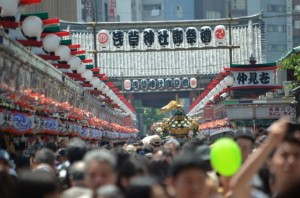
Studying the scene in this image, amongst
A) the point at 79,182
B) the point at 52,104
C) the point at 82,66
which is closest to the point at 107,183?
the point at 79,182

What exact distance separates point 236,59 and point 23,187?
3116 inches

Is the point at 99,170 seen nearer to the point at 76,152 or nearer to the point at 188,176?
the point at 188,176

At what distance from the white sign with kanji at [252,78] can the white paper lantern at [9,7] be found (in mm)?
29083

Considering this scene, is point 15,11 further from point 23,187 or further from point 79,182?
point 23,187

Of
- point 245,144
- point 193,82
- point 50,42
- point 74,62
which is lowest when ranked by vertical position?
point 193,82

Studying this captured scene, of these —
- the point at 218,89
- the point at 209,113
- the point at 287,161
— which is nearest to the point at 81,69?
the point at 218,89

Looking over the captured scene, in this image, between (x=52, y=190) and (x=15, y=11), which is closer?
(x=52, y=190)

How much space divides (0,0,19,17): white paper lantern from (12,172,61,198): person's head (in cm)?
1363

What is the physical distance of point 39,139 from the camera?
25.8 m

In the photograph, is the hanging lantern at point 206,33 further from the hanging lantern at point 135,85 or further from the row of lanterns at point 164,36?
the hanging lantern at point 135,85

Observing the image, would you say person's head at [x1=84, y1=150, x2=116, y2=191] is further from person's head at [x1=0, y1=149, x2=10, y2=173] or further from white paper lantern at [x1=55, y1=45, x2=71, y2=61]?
white paper lantern at [x1=55, y1=45, x2=71, y2=61]

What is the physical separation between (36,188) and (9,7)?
13.9 m

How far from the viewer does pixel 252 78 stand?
49125 mm

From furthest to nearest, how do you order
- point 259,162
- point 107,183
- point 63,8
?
point 63,8 → point 107,183 → point 259,162
